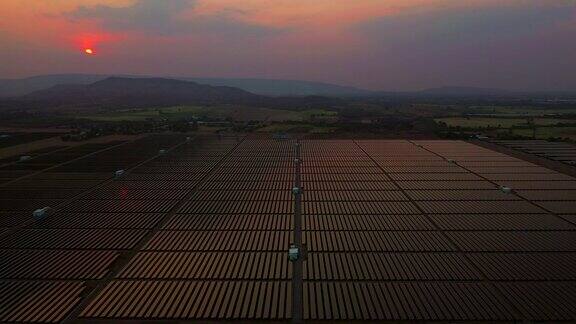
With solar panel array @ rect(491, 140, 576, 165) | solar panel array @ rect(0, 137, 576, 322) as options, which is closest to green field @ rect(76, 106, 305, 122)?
solar panel array @ rect(491, 140, 576, 165)

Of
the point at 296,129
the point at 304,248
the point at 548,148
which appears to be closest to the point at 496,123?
the point at 548,148

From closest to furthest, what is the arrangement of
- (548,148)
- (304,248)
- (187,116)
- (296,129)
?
(304,248)
(548,148)
(296,129)
(187,116)

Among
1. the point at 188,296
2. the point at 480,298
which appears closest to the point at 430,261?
the point at 480,298

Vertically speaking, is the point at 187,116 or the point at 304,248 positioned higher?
the point at 187,116

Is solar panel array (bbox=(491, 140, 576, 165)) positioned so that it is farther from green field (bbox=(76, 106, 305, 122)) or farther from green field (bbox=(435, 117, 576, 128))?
green field (bbox=(76, 106, 305, 122))

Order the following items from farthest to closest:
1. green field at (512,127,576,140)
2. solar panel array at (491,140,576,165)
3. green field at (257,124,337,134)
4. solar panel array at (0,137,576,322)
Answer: green field at (257,124,337,134)
green field at (512,127,576,140)
solar panel array at (491,140,576,165)
solar panel array at (0,137,576,322)

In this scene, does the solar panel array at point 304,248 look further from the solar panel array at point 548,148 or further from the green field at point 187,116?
the green field at point 187,116

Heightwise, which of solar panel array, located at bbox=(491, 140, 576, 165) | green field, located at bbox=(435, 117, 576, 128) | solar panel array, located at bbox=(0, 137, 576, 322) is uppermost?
green field, located at bbox=(435, 117, 576, 128)

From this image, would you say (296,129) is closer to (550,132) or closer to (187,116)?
(187,116)

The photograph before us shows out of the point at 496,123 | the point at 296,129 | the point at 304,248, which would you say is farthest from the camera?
the point at 496,123

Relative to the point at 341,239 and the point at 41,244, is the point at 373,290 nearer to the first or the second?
the point at 341,239
